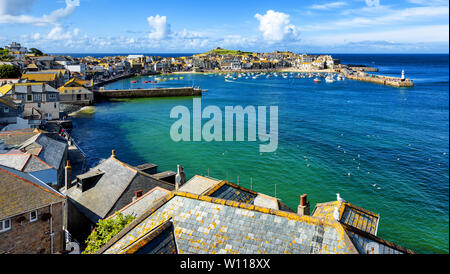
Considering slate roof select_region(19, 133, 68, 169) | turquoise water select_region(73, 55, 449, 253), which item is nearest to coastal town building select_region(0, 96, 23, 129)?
turquoise water select_region(73, 55, 449, 253)

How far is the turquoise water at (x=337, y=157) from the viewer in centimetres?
2675

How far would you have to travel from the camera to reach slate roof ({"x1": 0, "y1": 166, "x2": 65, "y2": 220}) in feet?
48.4

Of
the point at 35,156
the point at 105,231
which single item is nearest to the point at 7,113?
the point at 35,156

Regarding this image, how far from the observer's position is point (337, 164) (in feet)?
120

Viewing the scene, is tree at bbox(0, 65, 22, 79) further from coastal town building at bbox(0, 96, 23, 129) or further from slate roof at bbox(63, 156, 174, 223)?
slate roof at bbox(63, 156, 174, 223)

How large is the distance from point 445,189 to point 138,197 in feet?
88.4

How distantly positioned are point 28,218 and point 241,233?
11318mm

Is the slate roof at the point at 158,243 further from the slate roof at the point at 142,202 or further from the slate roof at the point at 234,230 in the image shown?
the slate roof at the point at 142,202

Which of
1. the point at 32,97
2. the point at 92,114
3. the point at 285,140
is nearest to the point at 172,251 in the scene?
the point at 285,140

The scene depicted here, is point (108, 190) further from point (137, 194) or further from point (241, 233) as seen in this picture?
point (241, 233)

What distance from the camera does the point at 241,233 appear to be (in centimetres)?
884

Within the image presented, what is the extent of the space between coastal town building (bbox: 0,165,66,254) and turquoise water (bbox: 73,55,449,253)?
54.7 ft

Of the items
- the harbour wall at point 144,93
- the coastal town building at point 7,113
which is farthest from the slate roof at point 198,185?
the harbour wall at point 144,93

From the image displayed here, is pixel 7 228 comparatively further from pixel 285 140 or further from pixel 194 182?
pixel 285 140
